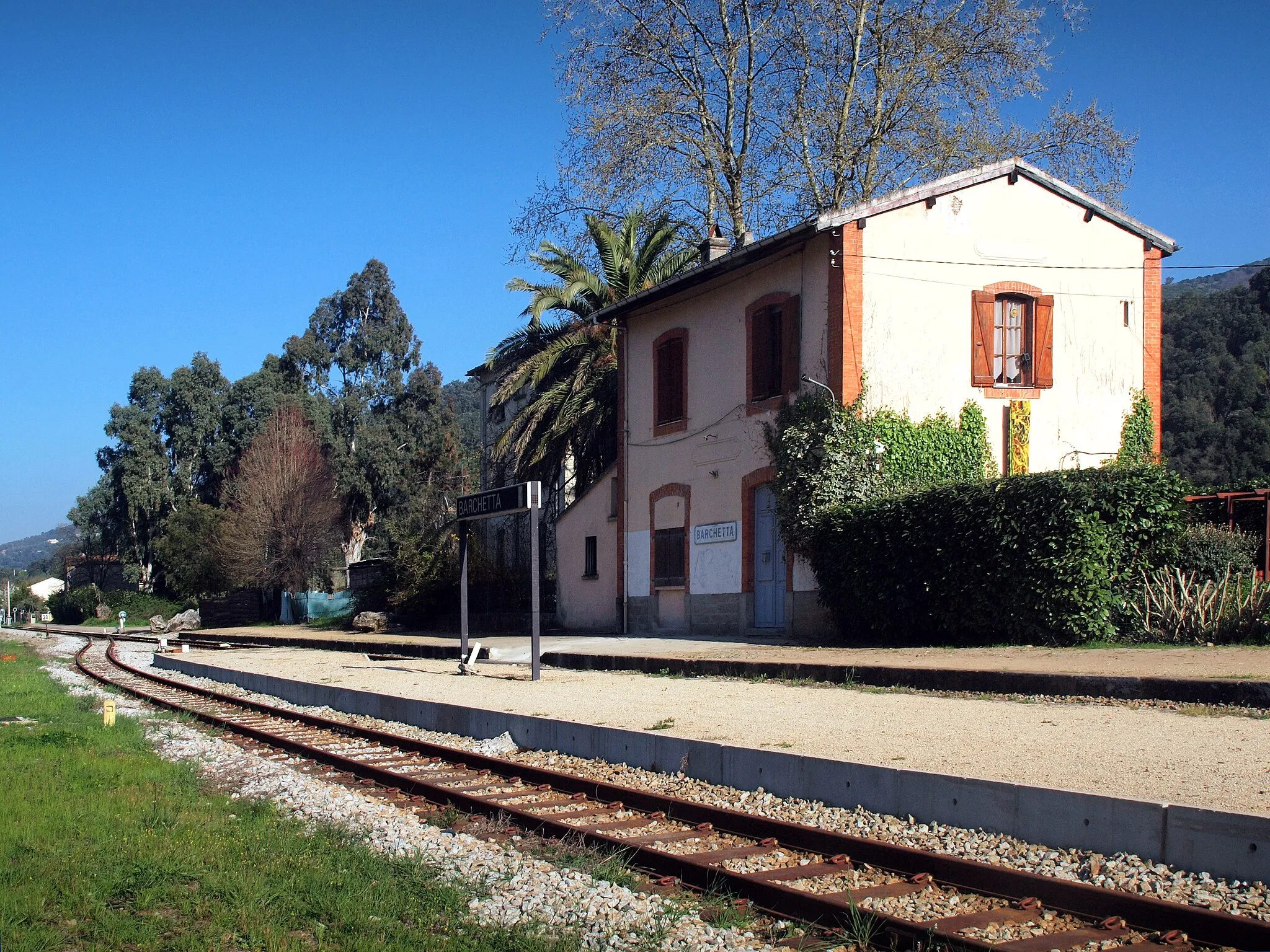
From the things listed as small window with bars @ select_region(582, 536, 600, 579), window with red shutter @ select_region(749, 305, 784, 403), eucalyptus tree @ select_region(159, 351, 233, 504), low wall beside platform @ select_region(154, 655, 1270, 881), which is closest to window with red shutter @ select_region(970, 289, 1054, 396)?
window with red shutter @ select_region(749, 305, 784, 403)

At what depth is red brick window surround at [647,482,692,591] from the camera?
76.7 ft

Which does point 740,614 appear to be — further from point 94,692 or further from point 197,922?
point 197,922

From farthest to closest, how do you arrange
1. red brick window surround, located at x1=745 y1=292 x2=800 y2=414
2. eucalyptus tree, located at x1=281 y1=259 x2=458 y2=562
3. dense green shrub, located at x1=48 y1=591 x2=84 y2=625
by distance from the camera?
dense green shrub, located at x1=48 y1=591 x2=84 y2=625
eucalyptus tree, located at x1=281 y1=259 x2=458 y2=562
red brick window surround, located at x1=745 y1=292 x2=800 y2=414

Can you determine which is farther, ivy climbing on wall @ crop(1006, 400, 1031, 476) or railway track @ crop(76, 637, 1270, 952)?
ivy climbing on wall @ crop(1006, 400, 1031, 476)

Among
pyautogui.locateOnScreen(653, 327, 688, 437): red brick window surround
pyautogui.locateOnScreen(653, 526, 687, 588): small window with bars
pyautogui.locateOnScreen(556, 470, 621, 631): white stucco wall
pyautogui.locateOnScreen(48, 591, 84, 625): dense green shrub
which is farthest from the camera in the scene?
pyautogui.locateOnScreen(48, 591, 84, 625): dense green shrub

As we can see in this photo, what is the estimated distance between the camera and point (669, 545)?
2400 cm

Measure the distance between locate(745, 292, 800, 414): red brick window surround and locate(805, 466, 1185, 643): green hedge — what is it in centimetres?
391

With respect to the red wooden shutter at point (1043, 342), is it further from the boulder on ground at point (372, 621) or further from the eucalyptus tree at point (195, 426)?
the eucalyptus tree at point (195, 426)

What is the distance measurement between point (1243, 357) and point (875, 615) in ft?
115

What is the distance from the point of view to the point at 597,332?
30.5 meters

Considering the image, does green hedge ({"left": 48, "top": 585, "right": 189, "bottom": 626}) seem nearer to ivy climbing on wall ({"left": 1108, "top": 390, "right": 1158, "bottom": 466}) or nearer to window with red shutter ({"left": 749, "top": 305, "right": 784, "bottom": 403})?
window with red shutter ({"left": 749, "top": 305, "right": 784, "bottom": 403})

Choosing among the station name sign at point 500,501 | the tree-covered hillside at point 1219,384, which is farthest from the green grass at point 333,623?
the tree-covered hillside at point 1219,384

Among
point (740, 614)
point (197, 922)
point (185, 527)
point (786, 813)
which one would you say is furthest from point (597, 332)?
point (185, 527)

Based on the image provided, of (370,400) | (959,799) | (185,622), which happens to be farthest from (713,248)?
(370,400)
